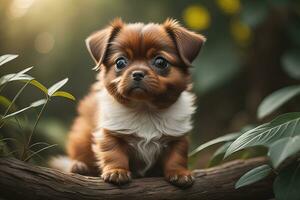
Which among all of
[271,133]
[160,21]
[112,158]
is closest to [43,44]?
[160,21]

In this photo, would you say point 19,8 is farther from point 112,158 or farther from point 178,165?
point 178,165

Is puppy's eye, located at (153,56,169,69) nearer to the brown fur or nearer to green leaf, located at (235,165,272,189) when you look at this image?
the brown fur

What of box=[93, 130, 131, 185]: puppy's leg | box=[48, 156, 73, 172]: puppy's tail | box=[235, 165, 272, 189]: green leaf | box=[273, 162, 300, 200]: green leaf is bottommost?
box=[48, 156, 73, 172]: puppy's tail

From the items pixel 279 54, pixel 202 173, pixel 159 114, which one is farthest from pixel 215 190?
pixel 279 54

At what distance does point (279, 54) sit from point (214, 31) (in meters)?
0.85

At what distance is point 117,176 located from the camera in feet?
12.6

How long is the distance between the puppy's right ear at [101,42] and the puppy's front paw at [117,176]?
30.9 inches

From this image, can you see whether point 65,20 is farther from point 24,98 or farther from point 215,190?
point 215,190

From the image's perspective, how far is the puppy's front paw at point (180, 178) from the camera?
3.99 metres

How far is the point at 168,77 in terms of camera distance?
4.11 metres

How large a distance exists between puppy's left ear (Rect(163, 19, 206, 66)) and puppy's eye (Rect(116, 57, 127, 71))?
0.38 m

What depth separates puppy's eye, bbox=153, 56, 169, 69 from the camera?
4.10m

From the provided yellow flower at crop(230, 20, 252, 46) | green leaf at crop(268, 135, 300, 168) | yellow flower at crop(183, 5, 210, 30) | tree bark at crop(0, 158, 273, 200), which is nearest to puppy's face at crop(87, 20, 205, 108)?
tree bark at crop(0, 158, 273, 200)

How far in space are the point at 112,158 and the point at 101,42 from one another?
84cm
